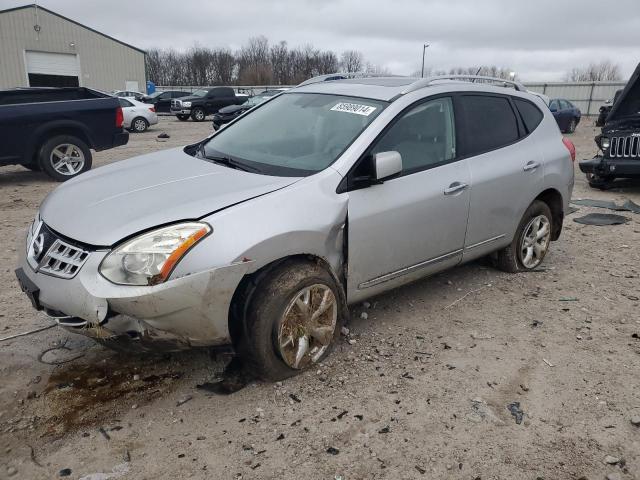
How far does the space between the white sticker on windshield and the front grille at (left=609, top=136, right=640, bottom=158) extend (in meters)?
6.78

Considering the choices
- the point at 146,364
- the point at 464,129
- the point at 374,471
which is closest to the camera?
the point at 374,471

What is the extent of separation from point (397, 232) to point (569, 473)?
1667 mm

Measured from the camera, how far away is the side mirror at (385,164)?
3.25 meters

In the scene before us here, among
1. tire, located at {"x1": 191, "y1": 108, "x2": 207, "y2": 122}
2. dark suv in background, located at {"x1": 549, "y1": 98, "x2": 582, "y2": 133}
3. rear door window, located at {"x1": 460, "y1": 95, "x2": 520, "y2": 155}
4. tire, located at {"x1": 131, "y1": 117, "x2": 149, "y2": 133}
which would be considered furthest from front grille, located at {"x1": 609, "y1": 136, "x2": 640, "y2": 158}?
tire, located at {"x1": 191, "y1": 108, "x2": 207, "y2": 122}

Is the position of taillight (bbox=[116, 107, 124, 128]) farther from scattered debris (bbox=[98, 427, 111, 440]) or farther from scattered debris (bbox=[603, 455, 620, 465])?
scattered debris (bbox=[603, 455, 620, 465])

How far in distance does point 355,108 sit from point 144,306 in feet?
6.58

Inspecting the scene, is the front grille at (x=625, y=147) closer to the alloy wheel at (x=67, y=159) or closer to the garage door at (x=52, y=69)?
the alloy wheel at (x=67, y=159)

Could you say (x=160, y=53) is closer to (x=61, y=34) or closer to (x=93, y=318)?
(x=61, y=34)

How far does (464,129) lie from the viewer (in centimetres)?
411

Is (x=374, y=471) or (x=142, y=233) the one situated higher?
(x=142, y=233)

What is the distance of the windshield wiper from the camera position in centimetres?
345

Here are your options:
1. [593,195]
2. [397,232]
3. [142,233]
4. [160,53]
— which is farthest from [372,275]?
[160,53]

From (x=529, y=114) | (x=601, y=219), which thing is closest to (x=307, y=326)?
(x=529, y=114)

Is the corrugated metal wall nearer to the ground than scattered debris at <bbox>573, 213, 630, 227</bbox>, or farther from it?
farther from it
